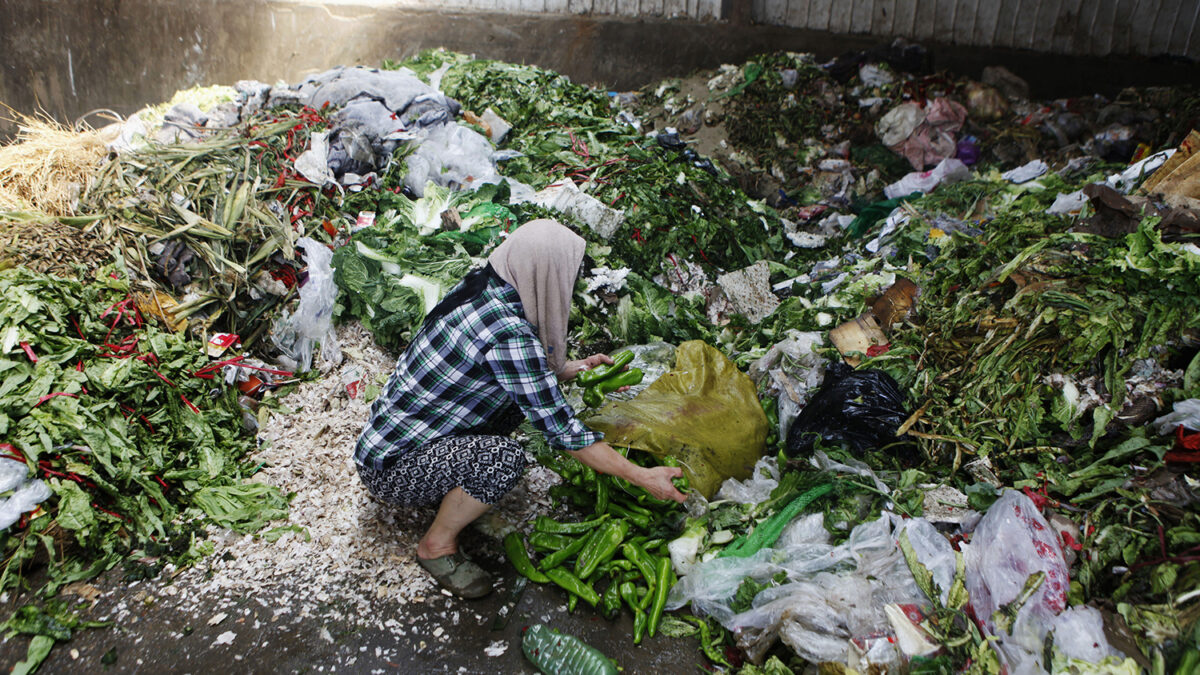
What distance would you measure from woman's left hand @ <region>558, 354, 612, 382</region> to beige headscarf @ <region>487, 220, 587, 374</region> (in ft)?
1.85

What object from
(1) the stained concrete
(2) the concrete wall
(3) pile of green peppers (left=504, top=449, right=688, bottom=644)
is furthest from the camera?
(2) the concrete wall

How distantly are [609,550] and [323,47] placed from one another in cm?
745

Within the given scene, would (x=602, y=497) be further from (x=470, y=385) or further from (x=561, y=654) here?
(x=470, y=385)

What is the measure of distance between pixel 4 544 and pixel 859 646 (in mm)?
3327

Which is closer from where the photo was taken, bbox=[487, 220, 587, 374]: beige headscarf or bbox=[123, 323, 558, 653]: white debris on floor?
bbox=[487, 220, 587, 374]: beige headscarf

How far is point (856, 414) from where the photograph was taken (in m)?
3.04

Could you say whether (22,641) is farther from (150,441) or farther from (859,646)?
(859,646)

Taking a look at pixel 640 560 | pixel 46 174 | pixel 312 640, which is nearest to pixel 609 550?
pixel 640 560

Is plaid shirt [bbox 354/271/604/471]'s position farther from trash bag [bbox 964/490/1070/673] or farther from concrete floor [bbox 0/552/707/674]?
trash bag [bbox 964/490/1070/673]

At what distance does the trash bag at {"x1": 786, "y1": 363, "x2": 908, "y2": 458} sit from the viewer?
3041 mm

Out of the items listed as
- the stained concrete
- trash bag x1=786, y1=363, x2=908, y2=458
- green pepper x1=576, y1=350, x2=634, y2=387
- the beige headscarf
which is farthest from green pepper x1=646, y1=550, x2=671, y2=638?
the stained concrete

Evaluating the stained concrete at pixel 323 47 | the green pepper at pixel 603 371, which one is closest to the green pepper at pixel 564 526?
the green pepper at pixel 603 371

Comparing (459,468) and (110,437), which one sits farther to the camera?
(110,437)

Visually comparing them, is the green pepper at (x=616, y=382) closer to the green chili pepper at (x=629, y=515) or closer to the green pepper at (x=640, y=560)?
the green chili pepper at (x=629, y=515)
